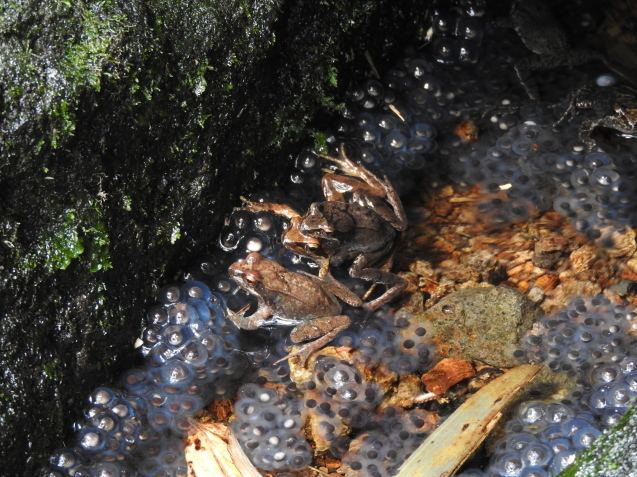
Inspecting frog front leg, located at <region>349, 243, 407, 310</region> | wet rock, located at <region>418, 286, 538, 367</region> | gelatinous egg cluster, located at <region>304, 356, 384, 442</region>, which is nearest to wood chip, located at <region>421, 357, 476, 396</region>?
wet rock, located at <region>418, 286, 538, 367</region>

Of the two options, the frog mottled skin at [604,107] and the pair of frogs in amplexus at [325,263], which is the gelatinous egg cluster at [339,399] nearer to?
the pair of frogs in amplexus at [325,263]

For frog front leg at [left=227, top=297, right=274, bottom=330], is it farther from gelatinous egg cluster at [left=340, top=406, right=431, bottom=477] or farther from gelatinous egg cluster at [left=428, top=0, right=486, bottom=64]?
gelatinous egg cluster at [left=428, top=0, right=486, bottom=64]

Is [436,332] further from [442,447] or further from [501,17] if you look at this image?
[501,17]

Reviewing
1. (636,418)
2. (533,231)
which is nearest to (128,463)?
(636,418)

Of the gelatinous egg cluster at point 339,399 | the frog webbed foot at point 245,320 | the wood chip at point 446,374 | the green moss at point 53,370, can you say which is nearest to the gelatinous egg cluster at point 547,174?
the wood chip at point 446,374

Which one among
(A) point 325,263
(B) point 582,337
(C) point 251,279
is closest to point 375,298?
(A) point 325,263
